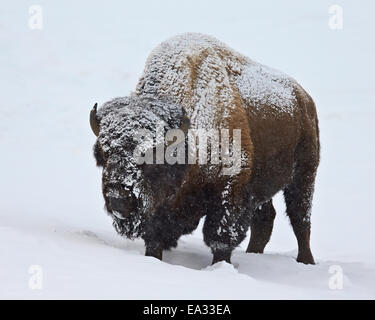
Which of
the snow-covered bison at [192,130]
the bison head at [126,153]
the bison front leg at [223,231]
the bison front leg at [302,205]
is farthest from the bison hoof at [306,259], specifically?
the bison head at [126,153]

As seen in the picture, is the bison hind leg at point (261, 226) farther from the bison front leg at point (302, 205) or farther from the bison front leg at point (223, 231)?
the bison front leg at point (223, 231)

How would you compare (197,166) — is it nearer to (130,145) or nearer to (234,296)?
(130,145)

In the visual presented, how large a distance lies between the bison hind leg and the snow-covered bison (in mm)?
746

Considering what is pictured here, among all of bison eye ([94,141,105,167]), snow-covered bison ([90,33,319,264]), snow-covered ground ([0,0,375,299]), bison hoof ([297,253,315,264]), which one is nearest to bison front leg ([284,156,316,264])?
bison hoof ([297,253,315,264])

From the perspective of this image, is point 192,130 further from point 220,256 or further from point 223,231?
point 220,256

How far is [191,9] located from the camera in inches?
698

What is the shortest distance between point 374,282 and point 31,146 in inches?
310

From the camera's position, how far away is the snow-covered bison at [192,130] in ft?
14.7

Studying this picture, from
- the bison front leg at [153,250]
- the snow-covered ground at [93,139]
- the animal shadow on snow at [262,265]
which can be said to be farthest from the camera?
the animal shadow on snow at [262,265]

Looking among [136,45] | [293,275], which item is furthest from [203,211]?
[136,45]

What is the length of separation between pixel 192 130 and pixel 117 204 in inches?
38.4

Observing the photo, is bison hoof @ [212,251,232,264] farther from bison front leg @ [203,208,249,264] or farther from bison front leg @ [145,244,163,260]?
bison front leg @ [145,244,163,260]

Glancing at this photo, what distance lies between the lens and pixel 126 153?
173 inches

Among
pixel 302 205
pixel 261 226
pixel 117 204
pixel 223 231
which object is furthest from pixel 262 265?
pixel 117 204
